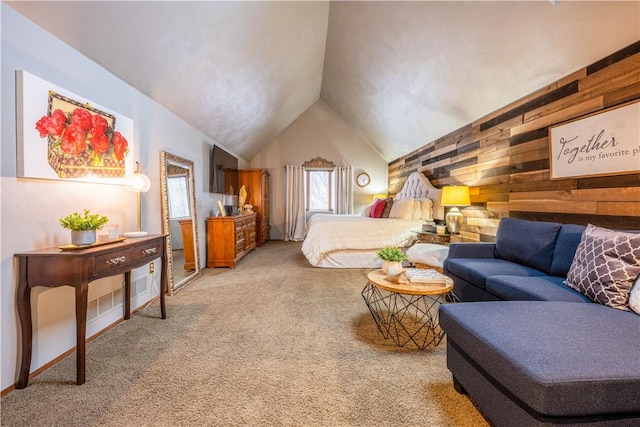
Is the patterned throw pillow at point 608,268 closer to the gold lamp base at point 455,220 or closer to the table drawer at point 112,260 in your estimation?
the gold lamp base at point 455,220

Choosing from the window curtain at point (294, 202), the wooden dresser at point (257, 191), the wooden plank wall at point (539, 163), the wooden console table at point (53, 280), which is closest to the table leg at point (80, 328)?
the wooden console table at point (53, 280)

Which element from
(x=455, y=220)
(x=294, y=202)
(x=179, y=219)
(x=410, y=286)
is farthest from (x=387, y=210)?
(x=179, y=219)

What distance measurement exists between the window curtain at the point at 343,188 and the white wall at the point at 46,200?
5138 millimetres

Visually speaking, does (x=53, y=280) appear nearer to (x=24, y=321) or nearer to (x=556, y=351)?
(x=24, y=321)

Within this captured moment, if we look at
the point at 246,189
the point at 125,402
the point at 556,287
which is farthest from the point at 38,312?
the point at 246,189

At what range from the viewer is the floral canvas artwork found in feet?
5.32

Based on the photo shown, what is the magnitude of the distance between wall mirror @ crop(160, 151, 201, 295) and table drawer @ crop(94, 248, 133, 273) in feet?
3.85

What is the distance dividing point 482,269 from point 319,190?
17.7 feet

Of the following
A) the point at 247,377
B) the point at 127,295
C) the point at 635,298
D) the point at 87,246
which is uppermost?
the point at 87,246


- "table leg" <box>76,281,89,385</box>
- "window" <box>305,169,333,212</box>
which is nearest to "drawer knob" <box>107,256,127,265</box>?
"table leg" <box>76,281,89,385</box>

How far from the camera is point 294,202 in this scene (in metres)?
7.30

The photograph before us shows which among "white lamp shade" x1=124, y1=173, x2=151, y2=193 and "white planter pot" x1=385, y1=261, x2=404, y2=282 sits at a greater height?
"white lamp shade" x1=124, y1=173, x2=151, y2=193

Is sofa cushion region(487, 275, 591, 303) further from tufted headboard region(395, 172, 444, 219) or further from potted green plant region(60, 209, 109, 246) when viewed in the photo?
potted green plant region(60, 209, 109, 246)

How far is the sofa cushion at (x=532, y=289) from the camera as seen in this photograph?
5.69ft
